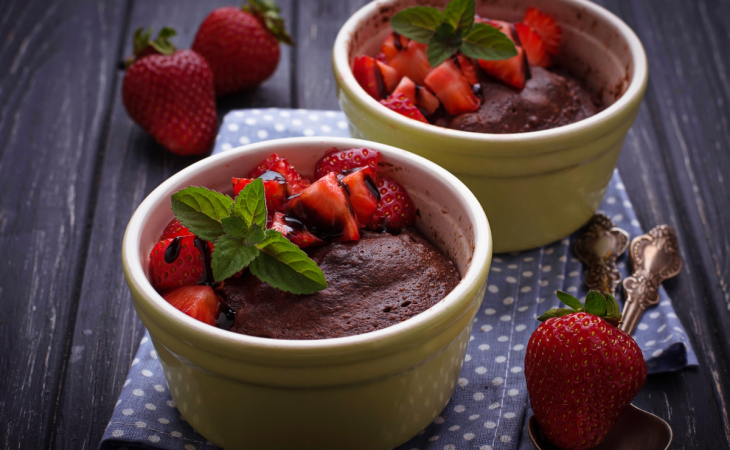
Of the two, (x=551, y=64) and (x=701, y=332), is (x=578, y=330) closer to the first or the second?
(x=701, y=332)

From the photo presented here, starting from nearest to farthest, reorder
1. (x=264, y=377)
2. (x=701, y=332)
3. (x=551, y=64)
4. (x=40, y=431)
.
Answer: (x=264, y=377)
(x=40, y=431)
(x=701, y=332)
(x=551, y=64)

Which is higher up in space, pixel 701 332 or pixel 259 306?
pixel 259 306

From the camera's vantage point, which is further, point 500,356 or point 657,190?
point 657,190

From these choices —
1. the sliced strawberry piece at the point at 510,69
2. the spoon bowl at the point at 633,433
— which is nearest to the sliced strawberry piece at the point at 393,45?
the sliced strawberry piece at the point at 510,69

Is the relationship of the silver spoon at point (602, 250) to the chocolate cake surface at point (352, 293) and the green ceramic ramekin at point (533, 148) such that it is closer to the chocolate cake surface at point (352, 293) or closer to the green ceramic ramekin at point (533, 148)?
the green ceramic ramekin at point (533, 148)

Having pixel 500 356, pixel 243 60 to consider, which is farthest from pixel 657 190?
pixel 243 60

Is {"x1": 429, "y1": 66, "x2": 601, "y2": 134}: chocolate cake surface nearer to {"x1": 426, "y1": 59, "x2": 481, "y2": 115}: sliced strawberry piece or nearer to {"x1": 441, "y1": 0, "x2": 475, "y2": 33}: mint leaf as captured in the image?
{"x1": 426, "y1": 59, "x2": 481, "y2": 115}: sliced strawberry piece

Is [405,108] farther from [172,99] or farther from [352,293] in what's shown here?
[172,99]

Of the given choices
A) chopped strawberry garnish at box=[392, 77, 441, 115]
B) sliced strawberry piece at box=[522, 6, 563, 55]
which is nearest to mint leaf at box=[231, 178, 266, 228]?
chopped strawberry garnish at box=[392, 77, 441, 115]
